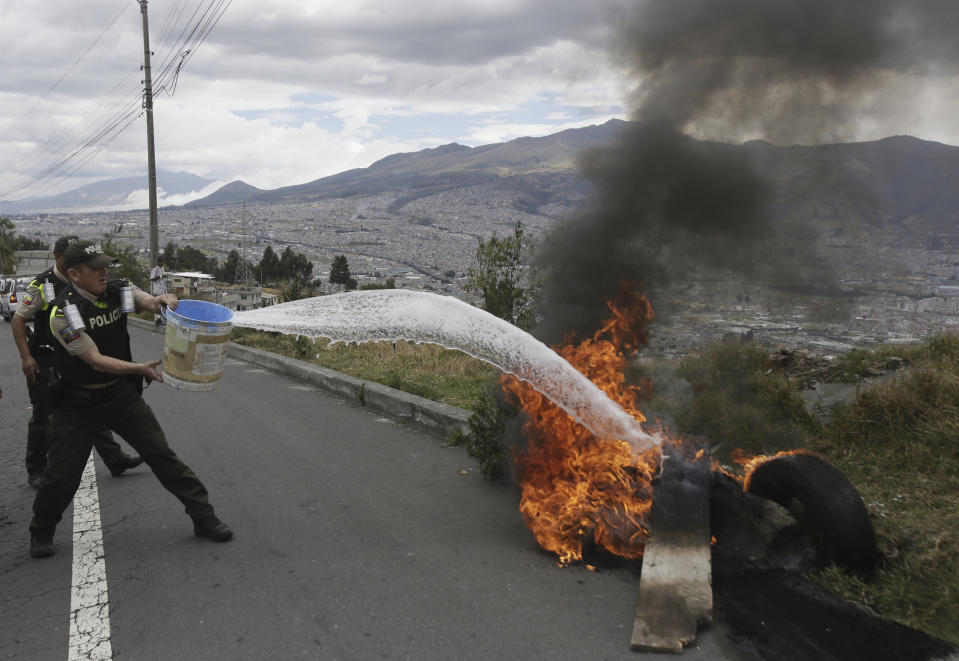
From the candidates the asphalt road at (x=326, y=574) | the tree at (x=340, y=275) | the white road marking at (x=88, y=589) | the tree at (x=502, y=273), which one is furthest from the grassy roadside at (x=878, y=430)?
the tree at (x=340, y=275)

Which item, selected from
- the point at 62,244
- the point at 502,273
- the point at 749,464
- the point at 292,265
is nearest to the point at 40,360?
the point at 62,244

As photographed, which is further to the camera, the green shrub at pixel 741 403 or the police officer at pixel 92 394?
the green shrub at pixel 741 403

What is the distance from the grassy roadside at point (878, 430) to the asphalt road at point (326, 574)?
1.01 m

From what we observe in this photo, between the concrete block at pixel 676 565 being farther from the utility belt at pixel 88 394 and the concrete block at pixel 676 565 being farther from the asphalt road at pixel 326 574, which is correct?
the utility belt at pixel 88 394

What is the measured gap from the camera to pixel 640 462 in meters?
4.00

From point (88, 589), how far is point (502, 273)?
6.76 m

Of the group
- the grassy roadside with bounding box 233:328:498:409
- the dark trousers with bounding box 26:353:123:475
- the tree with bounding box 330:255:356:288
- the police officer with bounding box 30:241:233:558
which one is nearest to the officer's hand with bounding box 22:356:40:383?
the dark trousers with bounding box 26:353:123:475

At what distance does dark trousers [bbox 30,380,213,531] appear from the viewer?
13.0 feet

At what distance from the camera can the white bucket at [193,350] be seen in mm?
3820

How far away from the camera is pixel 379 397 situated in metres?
7.89

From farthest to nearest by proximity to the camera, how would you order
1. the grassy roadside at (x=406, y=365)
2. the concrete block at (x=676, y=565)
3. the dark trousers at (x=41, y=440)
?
1. the grassy roadside at (x=406, y=365)
2. the dark trousers at (x=41, y=440)
3. the concrete block at (x=676, y=565)

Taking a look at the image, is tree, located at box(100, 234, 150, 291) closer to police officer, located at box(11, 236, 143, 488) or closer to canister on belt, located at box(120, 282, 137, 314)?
police officer, located at box(11, 236, 143, 488)

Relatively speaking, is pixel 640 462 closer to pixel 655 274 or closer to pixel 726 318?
pixel 655 274

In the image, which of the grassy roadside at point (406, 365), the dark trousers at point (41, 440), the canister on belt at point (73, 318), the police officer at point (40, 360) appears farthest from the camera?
the grassy roadside at point (406, 365)
